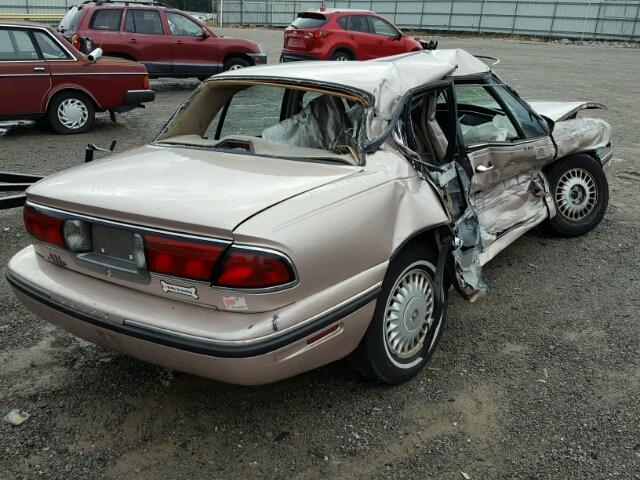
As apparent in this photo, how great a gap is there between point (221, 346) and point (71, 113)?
7.76m

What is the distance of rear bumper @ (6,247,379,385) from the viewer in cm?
228

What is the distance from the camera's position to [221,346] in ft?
7.38

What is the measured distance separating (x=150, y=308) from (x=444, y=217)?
1.47 meters

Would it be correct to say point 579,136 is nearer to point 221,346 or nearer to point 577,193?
point 577,193

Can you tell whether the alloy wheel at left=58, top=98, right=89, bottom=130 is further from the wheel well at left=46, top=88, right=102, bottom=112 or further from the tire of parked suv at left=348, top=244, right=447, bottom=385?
the tire of parked suv at left=348, top=244, right=447, bottom=385

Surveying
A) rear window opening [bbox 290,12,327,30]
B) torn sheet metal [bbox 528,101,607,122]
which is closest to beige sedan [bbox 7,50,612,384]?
torn sheet metal [bbox 528,101,607,122]

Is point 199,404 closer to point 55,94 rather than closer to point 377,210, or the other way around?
point 377,210

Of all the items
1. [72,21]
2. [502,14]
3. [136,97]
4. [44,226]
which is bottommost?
[136,97]

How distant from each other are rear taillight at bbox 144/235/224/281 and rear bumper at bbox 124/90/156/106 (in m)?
7.47

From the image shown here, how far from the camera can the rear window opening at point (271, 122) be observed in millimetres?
3109

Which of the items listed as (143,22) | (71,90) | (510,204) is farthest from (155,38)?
(510,204)

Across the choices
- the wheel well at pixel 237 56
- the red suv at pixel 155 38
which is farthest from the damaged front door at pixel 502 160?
the wheel well at pixel 237 56

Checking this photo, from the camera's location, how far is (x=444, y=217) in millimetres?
3043

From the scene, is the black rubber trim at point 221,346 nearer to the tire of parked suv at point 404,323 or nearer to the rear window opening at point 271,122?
the tire of parked suv at point 404,323
